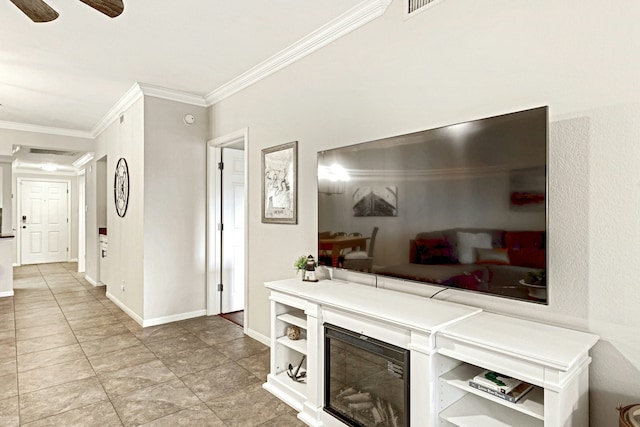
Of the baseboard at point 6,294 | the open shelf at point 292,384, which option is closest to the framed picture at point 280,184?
the open shelf at point 292,384

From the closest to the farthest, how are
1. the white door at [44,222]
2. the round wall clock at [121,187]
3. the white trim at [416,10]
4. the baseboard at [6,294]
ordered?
the white trim at [416,10], the round wall clock at [121,187], the baseboard at [6,294], the white door at [44,222]

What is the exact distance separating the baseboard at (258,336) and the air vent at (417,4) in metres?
2.90

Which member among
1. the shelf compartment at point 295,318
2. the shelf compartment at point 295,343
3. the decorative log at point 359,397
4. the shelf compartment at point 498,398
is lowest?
the decorative log at point 359,397

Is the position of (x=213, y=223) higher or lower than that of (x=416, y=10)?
lower

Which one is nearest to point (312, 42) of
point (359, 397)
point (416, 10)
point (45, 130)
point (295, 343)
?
point (416, 10)

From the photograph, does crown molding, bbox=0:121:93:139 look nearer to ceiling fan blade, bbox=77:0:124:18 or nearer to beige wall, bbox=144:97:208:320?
beige wall, bbox=144:97:208:320

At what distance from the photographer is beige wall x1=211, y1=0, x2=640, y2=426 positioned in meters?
1.51

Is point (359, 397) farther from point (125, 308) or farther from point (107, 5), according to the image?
point (125, 308)

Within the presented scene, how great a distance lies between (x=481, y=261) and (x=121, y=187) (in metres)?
4.61

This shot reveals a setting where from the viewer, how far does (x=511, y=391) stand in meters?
1.50

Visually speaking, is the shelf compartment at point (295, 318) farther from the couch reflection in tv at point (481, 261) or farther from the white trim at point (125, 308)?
the white trim at point (125, 308)

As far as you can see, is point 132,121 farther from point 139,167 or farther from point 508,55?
point 508,55

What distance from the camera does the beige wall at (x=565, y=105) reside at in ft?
4.94

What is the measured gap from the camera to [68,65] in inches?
139
